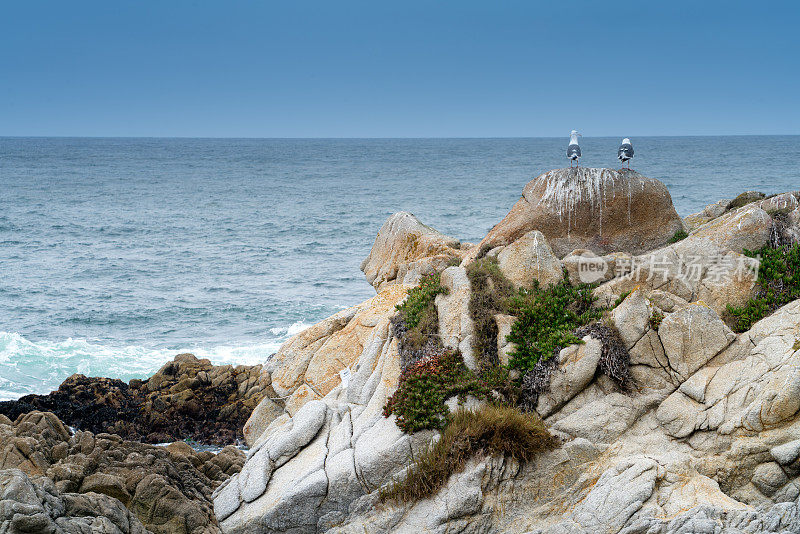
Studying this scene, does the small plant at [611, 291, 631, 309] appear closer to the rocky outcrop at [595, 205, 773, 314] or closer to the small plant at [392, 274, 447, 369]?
the rocky outcrop at [595, 205, 773, 314]

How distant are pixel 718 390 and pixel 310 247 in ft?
137

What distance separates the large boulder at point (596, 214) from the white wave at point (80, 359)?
41.5 ft

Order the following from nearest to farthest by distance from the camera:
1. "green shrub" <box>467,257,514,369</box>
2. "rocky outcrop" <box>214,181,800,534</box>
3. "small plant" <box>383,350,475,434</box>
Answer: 1. "rocky outcrop" <box>214,181,800,534</box>
2. "small plant" <box>383,350,475,434</box>
3. "green shrub" <box>467,257,514,369</box>

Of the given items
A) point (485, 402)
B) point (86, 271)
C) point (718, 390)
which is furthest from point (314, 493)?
point (86, 271)

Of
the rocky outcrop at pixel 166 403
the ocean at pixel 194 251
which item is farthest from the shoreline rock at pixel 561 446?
the ocean at pixel 194 251

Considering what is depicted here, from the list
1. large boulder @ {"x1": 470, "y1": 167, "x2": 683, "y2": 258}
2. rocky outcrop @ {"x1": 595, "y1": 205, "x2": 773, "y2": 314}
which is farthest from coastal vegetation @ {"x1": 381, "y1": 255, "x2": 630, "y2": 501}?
large boulder @ {"x1": 470, "y1": 167, "x2": 683, "y2": 258}

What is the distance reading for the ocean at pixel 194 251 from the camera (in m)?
30.7

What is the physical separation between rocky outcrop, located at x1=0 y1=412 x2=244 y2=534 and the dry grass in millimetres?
4650

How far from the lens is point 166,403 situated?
73.9 ft

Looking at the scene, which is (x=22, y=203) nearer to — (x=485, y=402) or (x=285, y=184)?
(x=285, y=184)

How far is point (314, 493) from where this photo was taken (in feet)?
43.8

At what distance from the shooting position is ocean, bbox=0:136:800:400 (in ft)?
101

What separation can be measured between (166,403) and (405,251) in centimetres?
1016

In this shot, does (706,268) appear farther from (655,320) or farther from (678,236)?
(678,236)
